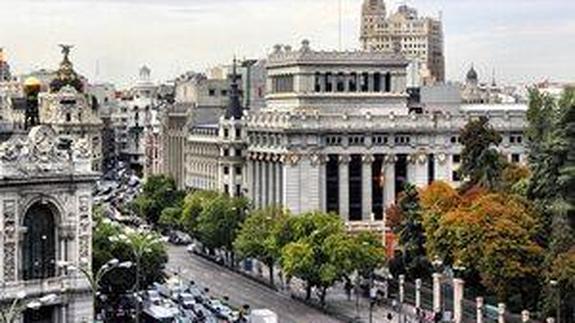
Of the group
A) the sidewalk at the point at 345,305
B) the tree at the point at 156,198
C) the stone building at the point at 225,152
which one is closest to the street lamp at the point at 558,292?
the sidewalk at the point at 345,305

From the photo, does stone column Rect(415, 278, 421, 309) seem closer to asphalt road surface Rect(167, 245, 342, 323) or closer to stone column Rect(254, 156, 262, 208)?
asphalt road surface Rect(167, 245, 342, 323)

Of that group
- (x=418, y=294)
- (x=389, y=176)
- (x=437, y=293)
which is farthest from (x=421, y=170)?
(x=437, y=293)

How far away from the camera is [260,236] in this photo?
358 ft

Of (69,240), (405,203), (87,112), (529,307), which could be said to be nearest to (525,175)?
(405,203)

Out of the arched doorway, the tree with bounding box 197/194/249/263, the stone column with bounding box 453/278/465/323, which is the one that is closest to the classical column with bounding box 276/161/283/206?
the tree with bounding box 197/194/249/263

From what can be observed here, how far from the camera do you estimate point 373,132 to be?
418ft

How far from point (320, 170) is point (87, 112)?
136ft

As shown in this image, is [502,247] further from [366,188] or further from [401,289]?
[366,188]

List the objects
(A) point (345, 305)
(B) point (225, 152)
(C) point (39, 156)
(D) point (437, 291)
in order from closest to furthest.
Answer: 1. (C) point (39, 156)
2. (D) point (437, 291)
3. (A) point (345, 305)
4. (B) point (225, 152)

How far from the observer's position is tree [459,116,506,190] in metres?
103

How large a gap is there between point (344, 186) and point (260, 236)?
2045 cm

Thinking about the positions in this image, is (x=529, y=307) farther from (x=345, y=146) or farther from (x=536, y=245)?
(x=345, y=146)

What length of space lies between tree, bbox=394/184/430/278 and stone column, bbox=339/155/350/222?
70.4 feet

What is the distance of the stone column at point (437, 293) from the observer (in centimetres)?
9181
